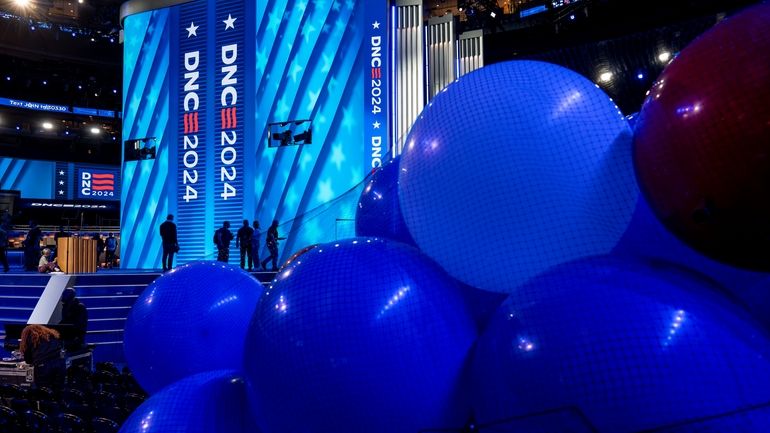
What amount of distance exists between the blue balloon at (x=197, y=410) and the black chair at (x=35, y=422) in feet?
7.27

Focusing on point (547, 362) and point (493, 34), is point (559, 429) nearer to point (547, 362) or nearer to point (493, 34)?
point (547, 362)

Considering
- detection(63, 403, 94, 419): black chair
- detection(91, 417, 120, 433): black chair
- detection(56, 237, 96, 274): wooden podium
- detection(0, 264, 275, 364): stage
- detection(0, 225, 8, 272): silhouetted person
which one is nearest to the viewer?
detection(91, 417, 120, 433): black chair

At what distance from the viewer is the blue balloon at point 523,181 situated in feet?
5.51

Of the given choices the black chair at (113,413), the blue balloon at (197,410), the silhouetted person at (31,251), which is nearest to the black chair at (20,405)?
the black chair at (113,413)

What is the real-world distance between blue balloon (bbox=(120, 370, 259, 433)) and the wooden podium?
923 cm

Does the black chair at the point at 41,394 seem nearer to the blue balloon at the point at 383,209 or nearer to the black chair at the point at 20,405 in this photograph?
the black chair at the point at 20,405

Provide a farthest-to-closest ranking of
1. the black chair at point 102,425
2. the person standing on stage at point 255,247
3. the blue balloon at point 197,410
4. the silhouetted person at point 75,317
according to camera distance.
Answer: the person standing on stage at point 255,247, the silhouetted person at point 75,317, the black chair at point 102,425, the blue balloon at point 197,410

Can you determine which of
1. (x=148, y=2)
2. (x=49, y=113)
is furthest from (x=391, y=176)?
(x=49, y=113)

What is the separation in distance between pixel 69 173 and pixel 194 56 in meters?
15.4

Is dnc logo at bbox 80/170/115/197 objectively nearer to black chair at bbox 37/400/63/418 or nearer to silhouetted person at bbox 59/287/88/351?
silhouetted person at bbox 59/287/88/351

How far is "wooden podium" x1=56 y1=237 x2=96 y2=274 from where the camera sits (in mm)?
9938

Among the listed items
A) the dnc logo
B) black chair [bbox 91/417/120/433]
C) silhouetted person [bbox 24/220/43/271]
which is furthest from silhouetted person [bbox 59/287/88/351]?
the dnc logo

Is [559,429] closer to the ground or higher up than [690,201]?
closer to the ground

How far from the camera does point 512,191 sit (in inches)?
66.4
